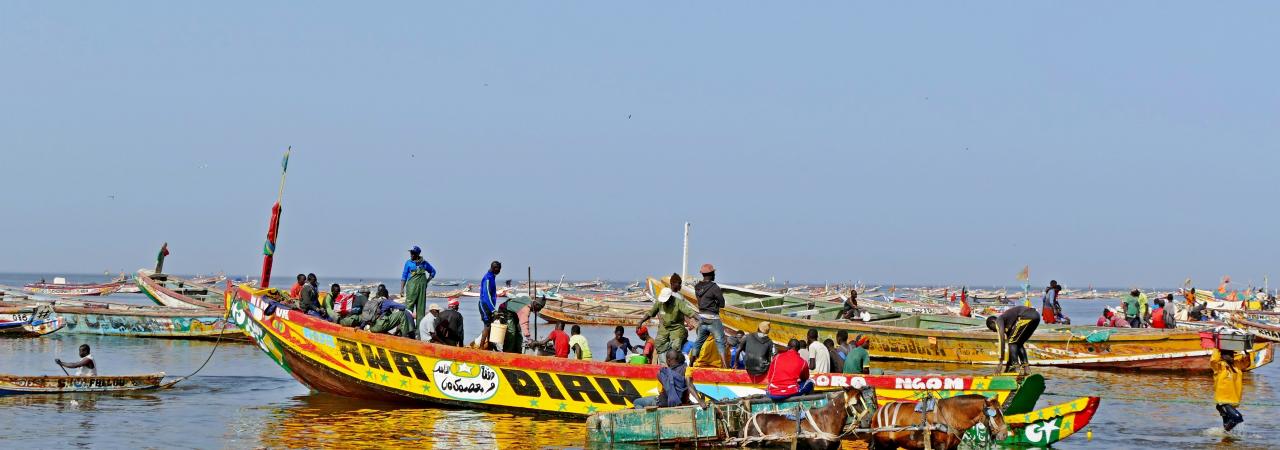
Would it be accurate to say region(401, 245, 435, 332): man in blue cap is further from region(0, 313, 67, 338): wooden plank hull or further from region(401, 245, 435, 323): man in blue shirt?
region(0, 313, 67, 338): wooden plank hull

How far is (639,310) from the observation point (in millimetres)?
53688

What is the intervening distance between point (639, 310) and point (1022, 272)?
686 inches

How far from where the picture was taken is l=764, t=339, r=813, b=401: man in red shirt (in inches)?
537

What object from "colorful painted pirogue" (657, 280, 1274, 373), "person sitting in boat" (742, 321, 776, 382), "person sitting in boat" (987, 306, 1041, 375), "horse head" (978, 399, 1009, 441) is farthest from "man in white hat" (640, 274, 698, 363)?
"colorful painted pirogue" (657, 280, 1274, 373)

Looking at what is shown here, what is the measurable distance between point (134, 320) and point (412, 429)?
67.2 ft

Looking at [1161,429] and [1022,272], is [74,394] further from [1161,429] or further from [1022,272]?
[1022,272]

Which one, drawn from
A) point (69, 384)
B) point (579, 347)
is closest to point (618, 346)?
point (579, 347)

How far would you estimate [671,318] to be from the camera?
16.0 meters

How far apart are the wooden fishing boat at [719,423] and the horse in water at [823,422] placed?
0.79ft

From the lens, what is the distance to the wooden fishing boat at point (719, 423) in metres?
13.6

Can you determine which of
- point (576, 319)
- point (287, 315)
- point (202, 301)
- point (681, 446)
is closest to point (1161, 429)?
point (681, 446)

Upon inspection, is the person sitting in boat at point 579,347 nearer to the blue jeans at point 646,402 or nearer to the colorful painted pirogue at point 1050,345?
the blue jeans at point 646,402

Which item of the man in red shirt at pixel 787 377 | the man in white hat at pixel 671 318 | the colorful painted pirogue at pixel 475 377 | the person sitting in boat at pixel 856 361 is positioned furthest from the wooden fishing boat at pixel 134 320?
the man in red shirt at pixel 787 377

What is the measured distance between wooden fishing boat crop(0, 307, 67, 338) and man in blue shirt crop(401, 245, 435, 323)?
66.3 feet
